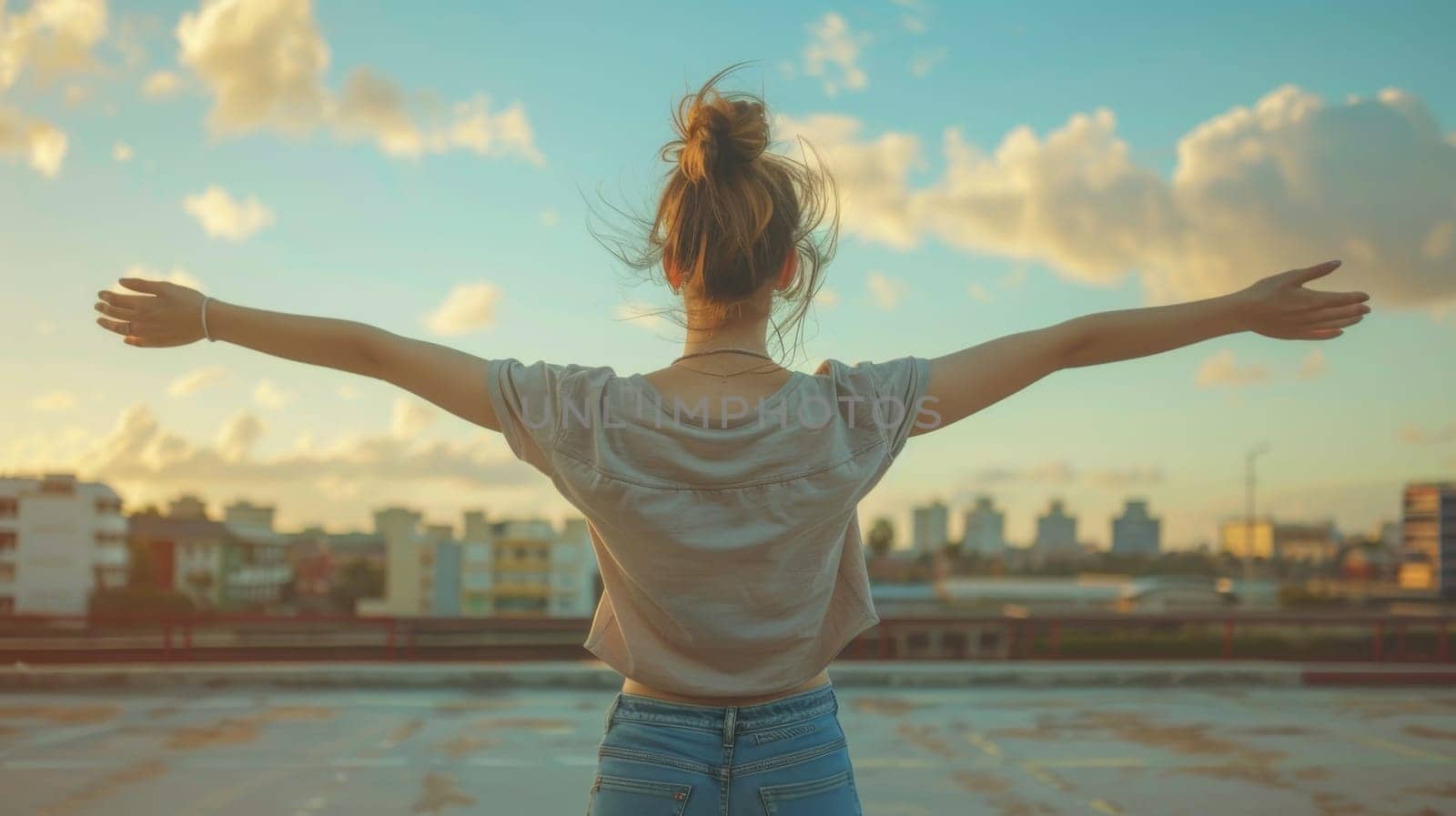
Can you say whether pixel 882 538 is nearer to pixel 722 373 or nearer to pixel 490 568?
pixel 490 568

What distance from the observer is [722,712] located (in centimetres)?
165

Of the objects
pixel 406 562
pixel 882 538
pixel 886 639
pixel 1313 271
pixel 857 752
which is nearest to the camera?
pixel 1313 271

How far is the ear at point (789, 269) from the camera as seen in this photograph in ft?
5.61

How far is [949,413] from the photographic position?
68.5 inches

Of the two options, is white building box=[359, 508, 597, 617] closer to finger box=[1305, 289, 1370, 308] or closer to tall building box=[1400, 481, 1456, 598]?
tall building box=[1400, 481, 1456, 598]

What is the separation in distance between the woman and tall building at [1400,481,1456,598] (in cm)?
16407

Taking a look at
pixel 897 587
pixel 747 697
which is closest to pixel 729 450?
pixel 747 697

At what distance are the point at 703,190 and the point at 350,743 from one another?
8.23 m

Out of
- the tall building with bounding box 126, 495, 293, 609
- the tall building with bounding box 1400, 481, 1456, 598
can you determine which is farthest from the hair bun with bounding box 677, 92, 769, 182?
the tall building with bounding box 1400, 481, 1456, 598

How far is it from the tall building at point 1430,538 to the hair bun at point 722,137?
539 ft

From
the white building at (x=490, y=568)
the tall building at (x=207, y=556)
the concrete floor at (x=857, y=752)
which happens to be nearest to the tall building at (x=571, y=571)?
the white building at (x=490, y=568)

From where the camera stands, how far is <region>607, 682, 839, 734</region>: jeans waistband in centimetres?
164

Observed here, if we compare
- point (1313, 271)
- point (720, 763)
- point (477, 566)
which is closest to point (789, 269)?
point (720, 763)

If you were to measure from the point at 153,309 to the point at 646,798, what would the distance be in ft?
3.39
